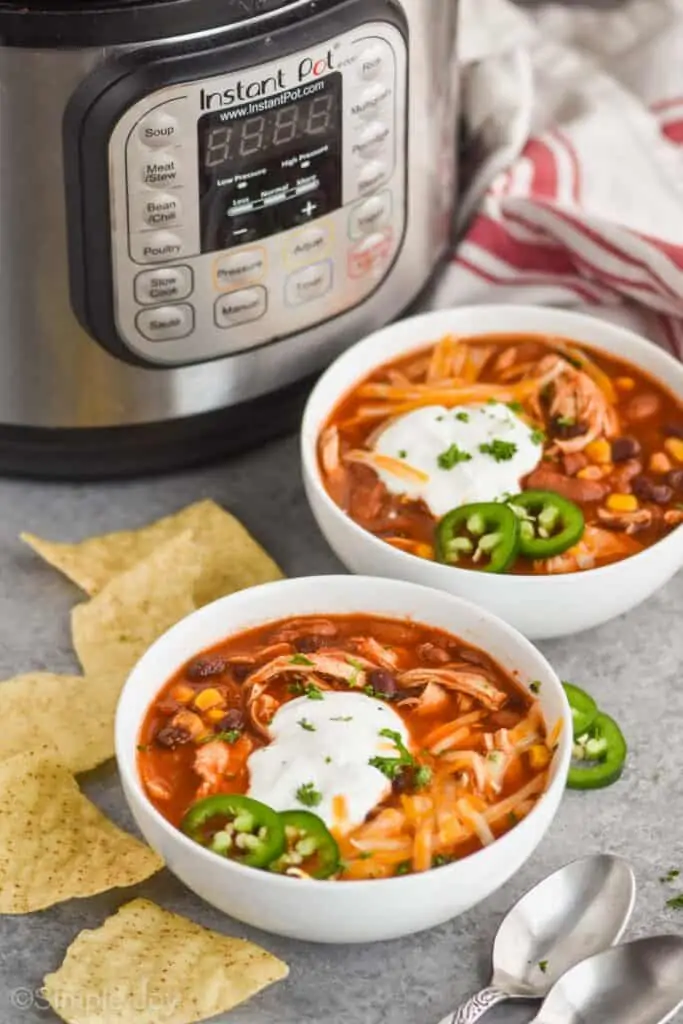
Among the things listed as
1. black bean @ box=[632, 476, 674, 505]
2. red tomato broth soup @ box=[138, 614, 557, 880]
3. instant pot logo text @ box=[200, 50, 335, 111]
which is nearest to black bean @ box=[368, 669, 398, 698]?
red tomato broth soup @ box=[138, 614, 557, 880]

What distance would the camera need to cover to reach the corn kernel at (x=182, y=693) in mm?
A: 1746

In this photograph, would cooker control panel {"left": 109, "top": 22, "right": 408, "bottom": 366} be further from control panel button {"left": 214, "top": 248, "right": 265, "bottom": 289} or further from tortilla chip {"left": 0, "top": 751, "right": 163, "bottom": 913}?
tortilla chip {"left": 0, "top": 751, "right": 163, "bottom": 913}

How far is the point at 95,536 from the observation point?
217 centimetres

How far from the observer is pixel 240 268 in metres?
2.02

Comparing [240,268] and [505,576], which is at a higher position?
[240,268]

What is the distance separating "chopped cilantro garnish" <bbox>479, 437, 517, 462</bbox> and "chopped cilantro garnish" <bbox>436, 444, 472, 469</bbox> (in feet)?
0.07

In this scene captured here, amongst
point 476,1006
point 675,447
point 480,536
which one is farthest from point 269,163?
point 476,1006

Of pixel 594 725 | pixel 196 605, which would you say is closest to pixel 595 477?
pixel 594 725

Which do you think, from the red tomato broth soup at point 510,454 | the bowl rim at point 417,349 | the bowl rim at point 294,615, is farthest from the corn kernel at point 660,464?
the bowl rim at point 294,615

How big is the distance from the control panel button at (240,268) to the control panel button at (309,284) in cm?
5

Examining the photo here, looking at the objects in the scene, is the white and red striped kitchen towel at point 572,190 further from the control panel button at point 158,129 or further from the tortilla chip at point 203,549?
the control panel button at point 158,129

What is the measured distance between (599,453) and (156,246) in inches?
22.4

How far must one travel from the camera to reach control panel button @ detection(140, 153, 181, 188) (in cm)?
190

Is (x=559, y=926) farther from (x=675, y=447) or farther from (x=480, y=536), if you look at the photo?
(x=675, y=447)
